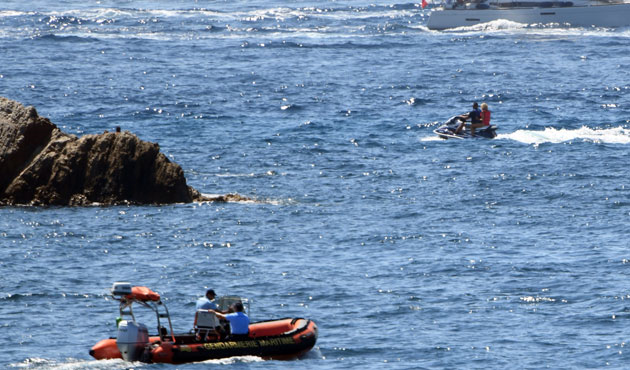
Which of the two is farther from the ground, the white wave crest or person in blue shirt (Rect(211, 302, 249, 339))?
person in blue shirt (Rect(211, 302, 249, 339))

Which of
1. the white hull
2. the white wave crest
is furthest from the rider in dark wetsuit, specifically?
the white hull

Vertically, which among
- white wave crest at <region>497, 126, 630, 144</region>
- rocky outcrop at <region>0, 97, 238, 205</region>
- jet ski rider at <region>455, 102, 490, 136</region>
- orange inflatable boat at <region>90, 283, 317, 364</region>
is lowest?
white wave crest at <region>497, 126, 630, 144</region>

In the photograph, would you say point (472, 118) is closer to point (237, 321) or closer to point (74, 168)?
point (74, 168)

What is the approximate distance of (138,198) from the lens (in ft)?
119

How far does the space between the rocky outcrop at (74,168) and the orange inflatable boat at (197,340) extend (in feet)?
40.6

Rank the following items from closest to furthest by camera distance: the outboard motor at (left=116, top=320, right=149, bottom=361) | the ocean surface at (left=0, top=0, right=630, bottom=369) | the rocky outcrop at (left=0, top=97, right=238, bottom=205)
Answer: the outboard motor at (left=116, top=320, right=149, bottom=361) < the ocean surface at (left=0, top=0, right=630, bottom=369) < the rocky outcrop at (left=0, top=97, right=238, bottom=205)

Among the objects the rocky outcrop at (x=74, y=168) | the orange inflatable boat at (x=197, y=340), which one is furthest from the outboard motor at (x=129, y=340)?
the rocky outcrop at (x=74, y=168)

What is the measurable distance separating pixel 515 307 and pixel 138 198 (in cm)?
1369

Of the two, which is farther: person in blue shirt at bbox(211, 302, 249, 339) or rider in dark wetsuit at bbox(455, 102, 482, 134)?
rider in dark wetsuit at bbox(455, 102, 482, 134)

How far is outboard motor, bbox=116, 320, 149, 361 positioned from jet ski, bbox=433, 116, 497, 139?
28374mm

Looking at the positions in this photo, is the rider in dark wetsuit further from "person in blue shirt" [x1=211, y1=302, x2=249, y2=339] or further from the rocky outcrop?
"person in blue shirt" [x1=211, y1=302, x2=249, y2=339]

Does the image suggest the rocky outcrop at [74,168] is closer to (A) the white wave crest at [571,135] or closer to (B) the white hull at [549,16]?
(A) the white wave crest at [571,135]

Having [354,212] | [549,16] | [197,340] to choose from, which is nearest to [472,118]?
[354,212]

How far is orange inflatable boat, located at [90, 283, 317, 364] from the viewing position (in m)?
22.8
